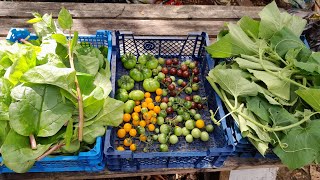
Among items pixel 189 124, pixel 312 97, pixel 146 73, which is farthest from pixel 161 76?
pixel 312 97

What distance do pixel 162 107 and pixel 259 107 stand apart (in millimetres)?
495

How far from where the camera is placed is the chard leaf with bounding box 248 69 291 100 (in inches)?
55.2

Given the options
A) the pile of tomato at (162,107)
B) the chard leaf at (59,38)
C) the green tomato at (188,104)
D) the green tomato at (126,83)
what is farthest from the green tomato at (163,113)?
the chard leaf at (59,38)

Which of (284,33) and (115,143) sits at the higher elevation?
(284,33)

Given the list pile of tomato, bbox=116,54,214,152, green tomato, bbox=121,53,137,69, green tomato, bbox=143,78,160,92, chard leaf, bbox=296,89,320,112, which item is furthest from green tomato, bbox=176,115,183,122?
chard leaf, bbox=296,89,320,112

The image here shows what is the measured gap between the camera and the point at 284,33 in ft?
5.02

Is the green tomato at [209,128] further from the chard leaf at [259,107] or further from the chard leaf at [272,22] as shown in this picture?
the chard leaf at [272,22]

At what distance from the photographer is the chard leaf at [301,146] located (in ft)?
4.21

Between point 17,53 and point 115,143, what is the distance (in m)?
0.60

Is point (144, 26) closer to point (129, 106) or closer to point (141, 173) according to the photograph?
point (129, 106)

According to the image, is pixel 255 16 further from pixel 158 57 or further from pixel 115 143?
pixel 115 143

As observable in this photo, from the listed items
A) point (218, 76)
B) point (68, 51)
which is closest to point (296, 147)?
point (218, 76)

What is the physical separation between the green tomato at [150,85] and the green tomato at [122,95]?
12cm

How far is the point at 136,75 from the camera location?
1.69m
